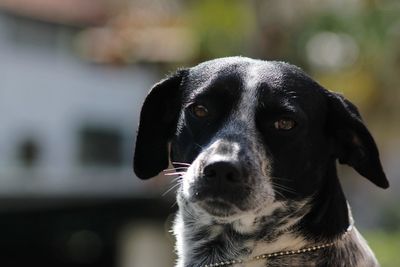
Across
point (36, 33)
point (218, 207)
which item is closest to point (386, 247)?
point (218, 207)

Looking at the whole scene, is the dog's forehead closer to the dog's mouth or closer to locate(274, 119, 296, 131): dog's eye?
locate(274, 119, 296, 131): dog's eye

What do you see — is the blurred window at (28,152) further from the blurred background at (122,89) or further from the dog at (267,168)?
the dog at (267,168)

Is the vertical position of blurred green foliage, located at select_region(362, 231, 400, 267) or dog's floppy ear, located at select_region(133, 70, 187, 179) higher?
dog's floppy ear, located at select_region(133, 70, 187, 179)

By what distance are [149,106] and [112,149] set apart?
85.4ft

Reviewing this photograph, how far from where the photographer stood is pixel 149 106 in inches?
151

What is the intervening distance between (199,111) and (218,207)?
42 centimetres

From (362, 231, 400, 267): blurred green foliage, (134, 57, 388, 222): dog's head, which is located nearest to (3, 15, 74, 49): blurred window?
(362, 231, 400, 267): blurred green foliage

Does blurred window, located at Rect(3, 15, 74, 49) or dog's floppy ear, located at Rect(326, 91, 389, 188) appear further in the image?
blurred window, located at Rect(3, 15, 74, 49)

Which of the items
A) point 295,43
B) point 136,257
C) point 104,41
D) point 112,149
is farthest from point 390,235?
point 112,149

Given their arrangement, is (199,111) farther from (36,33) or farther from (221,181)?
(36,33)

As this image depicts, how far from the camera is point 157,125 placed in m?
3.92

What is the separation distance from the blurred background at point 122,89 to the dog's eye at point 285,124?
2093mm

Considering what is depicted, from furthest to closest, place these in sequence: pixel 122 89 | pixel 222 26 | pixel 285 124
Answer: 1. pixel 122 89
2. pixel 222 26
3. pixel 285 124

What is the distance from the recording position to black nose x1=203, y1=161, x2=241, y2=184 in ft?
10.6
